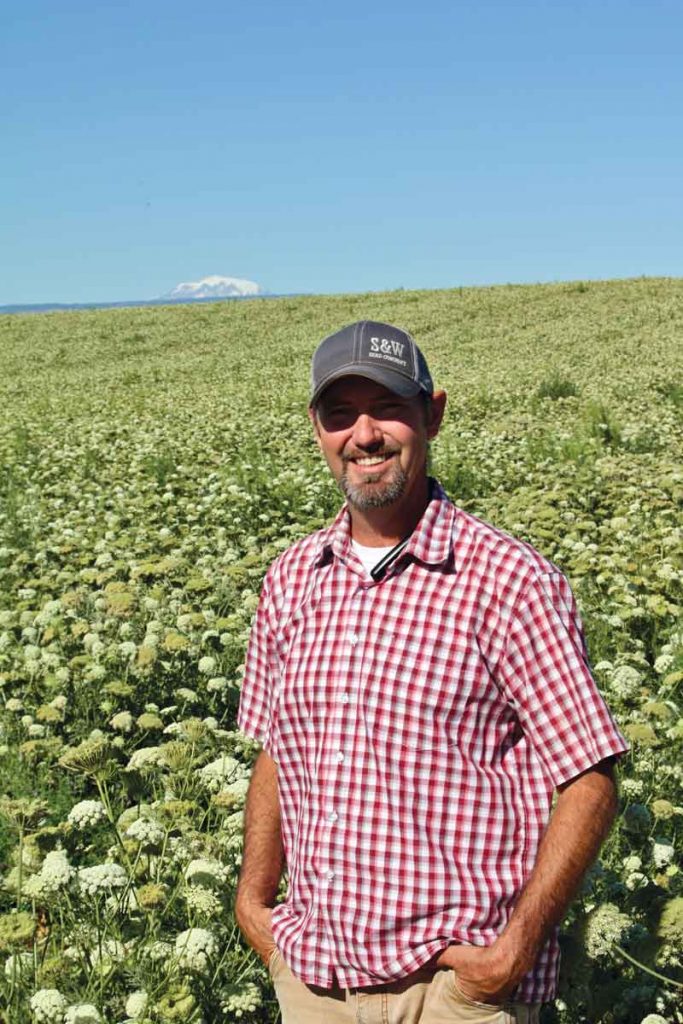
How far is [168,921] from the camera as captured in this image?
351 centimetres

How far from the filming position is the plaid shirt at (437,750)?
221cm

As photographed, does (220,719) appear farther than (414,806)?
Yes

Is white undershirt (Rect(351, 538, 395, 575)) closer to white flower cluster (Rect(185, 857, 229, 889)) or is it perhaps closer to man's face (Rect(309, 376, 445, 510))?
man's face (Rect(309, 376, 445, 510))

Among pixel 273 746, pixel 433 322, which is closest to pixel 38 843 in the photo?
pixel 273 746

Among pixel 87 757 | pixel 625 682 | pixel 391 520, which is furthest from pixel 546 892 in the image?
pixel 625 682

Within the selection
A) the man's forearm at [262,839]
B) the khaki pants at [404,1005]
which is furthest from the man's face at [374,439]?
the khaki pants at [404,1005]

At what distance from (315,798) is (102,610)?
177 inches

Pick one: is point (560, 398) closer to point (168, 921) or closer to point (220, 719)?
point (220, 719)

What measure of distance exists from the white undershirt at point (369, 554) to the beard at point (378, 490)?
9 centimetres

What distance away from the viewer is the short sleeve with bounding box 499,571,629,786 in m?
2.19

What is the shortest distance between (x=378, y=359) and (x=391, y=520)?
1.15 feet

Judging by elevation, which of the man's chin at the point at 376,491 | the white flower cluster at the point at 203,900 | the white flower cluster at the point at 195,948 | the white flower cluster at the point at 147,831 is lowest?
the white flower cluster at the point at 195,948

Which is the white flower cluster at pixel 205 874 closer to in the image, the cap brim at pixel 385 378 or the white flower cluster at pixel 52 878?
the white flower cluster at pixel 52 878

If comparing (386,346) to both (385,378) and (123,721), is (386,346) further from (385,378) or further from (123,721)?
(123,721)
